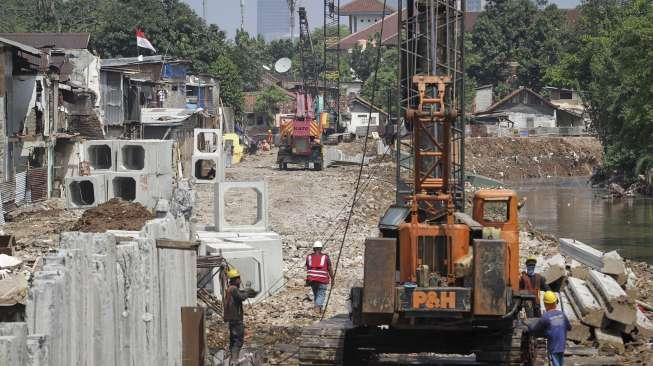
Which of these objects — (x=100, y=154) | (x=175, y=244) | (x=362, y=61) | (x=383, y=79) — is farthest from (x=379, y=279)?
(x=362, y=61)

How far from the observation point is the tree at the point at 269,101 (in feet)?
328

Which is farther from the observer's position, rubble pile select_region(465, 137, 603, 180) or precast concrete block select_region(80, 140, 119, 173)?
rubble pile select_region(465, 137, 603, 180)

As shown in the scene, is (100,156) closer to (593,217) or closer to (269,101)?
(593,217)

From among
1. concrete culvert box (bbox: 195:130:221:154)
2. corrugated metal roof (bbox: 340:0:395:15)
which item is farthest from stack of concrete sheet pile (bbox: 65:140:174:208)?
corrugated metal roof (bbox: 340:0:395:15)

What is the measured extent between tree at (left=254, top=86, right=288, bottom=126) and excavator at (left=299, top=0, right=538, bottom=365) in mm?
83662

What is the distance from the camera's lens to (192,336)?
583 inches

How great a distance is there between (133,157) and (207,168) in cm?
914

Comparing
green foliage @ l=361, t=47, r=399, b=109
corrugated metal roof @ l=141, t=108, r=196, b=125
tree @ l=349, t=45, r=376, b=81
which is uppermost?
tree @ l=349, t=45, r=376, b=81

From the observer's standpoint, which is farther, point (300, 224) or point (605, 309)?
point (300, 224)

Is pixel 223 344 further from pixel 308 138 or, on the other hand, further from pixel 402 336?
pixel 308 138

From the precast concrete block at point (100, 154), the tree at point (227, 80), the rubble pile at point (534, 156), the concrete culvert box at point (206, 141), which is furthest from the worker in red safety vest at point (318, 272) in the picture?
the tree at point (227, 80)

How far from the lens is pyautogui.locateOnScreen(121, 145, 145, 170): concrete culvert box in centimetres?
4309

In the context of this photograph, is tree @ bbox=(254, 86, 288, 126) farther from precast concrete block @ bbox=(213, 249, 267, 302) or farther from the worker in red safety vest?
the worker in red safety vest

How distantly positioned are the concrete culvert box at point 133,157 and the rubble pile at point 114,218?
13398 millimetres
